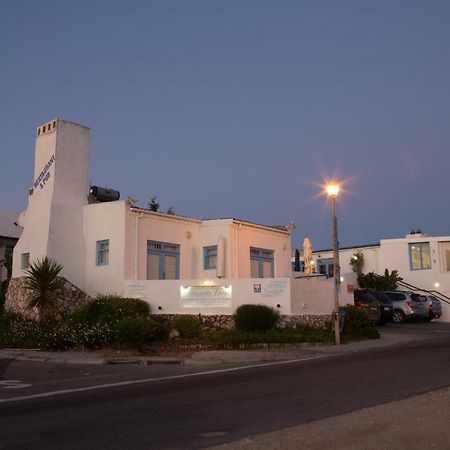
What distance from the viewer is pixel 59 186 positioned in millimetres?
26922

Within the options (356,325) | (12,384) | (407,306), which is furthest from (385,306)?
(12,384)

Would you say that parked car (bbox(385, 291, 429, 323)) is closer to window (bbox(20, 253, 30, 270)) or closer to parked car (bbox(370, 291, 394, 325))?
parked car (bbox(370, 291, 394, 325))

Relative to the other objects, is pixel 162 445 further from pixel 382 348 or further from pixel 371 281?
pixel 371 281

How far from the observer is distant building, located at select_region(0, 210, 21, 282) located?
36.3 metres

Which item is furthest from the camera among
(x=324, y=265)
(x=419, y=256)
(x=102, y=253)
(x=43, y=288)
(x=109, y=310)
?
(x=324, y=265)

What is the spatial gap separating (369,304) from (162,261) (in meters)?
9.74

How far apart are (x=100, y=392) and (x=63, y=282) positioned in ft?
45.3

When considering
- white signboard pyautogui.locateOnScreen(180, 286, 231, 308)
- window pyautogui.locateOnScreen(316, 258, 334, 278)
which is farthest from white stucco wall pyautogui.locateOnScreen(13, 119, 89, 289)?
window pyautogui.locateOnScreen(316, 258, 334, 278)

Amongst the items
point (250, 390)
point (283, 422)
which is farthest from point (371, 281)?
point (283, 422)

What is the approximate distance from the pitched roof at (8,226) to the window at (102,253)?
12.7m

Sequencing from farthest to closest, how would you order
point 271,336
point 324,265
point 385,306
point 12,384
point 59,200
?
point 324,265, point 385,306, point 59,200, point 271,336, point 12,384

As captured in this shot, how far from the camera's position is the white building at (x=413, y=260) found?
4069 cm

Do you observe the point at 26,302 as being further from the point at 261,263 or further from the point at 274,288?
the point at 261,263

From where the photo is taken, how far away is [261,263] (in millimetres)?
29594
